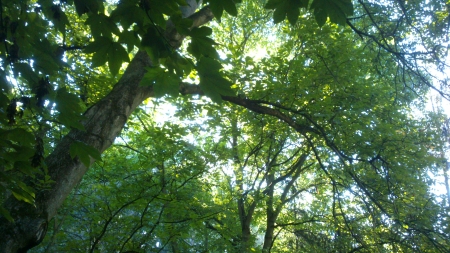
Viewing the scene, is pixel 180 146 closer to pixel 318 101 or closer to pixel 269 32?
pixel 318 101

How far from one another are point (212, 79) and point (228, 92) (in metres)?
0.09

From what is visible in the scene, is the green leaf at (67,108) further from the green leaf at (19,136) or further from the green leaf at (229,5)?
the green leaf at (229,5)

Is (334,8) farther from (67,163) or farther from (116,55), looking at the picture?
(67,163)

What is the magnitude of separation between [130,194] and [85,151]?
3.75 metres

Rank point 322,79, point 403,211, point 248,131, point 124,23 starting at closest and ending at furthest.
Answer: point 124,23
point 403,211
point 322,79
point 248,131

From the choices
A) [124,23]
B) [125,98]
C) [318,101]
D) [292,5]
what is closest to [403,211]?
[318,101]

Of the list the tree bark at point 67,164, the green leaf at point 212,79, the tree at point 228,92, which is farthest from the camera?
the tree bark at point 67,164

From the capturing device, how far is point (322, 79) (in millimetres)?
5914

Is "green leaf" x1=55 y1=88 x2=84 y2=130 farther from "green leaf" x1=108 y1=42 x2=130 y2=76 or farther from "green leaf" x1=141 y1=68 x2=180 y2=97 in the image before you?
"green leaf" x1=141 y1=68 x2=180 y2=97

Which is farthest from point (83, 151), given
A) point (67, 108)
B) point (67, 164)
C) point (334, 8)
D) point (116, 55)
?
point (334, 8)

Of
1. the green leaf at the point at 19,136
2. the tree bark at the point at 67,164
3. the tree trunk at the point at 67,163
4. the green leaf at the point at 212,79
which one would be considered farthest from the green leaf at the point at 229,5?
the green leaf at the point at 19,136

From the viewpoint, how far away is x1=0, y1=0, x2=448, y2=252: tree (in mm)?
1750

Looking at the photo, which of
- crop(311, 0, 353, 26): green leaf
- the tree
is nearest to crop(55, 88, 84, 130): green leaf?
the tree

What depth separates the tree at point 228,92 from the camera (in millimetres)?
1750
